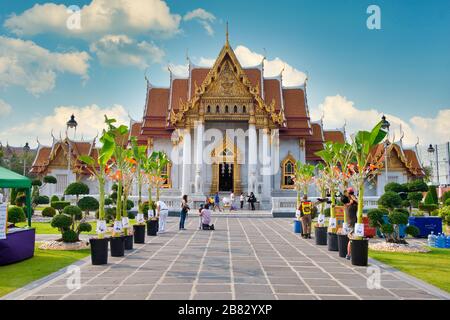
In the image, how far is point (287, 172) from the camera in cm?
3659

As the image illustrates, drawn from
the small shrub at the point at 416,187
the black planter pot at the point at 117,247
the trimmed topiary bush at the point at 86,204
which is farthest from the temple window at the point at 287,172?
the black planter pot at the point at 117,247

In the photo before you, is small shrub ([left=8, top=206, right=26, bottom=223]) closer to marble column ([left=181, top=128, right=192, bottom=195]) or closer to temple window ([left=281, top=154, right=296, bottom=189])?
marble column ([left=181, top=128, right=192, bottom=195])

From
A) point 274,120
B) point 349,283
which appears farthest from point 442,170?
point 349,283

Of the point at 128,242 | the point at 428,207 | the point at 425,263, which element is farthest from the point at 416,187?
the point at 128,242

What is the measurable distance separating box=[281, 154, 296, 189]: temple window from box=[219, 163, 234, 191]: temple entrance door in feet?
15.0

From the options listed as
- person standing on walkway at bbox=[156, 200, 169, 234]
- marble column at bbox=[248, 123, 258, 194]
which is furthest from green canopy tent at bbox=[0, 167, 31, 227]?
marble column at bbox=[248, 123, 258, 194]

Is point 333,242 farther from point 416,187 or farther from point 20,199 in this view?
point 20,199

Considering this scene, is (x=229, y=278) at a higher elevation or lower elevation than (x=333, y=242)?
lower

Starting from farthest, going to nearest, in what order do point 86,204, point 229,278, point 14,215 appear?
1. point 86,204
2. point 14,215
3. point 229,278

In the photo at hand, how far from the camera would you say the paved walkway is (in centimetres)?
691

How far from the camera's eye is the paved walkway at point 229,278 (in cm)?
691

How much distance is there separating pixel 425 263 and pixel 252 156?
23379 mm

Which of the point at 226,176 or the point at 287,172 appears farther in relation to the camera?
the point at 287,172
